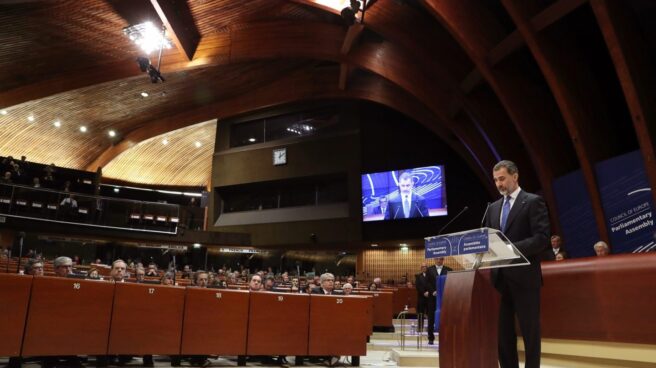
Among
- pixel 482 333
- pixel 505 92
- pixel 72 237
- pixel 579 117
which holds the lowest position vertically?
pixel 482 333

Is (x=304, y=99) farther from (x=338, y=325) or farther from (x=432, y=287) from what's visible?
(x=338, y=325)

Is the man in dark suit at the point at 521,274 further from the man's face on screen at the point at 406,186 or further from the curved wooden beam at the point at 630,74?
the man's face on screen at the point at 406,186

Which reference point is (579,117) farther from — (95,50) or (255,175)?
(255,175)

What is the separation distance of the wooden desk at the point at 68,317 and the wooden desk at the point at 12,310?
0.06m

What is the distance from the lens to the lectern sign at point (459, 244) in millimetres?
2670

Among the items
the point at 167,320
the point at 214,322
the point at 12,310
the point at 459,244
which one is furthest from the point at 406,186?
the point at 459,244

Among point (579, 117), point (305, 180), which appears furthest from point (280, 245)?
point (579, 117)

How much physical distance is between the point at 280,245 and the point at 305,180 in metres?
3.01

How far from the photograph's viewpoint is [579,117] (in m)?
8.80

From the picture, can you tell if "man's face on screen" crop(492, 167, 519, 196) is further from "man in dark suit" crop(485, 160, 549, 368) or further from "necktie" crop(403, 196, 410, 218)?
"necktie" crop(403, 196, 410, 218)

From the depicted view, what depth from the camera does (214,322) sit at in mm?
5543

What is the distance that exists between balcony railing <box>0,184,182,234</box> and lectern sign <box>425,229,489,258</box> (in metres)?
16.0

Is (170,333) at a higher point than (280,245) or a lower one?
lower

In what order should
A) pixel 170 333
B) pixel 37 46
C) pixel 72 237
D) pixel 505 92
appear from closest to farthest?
pixel 170 333, pixel 505 92, pixel 37 46, pixel 72 237
